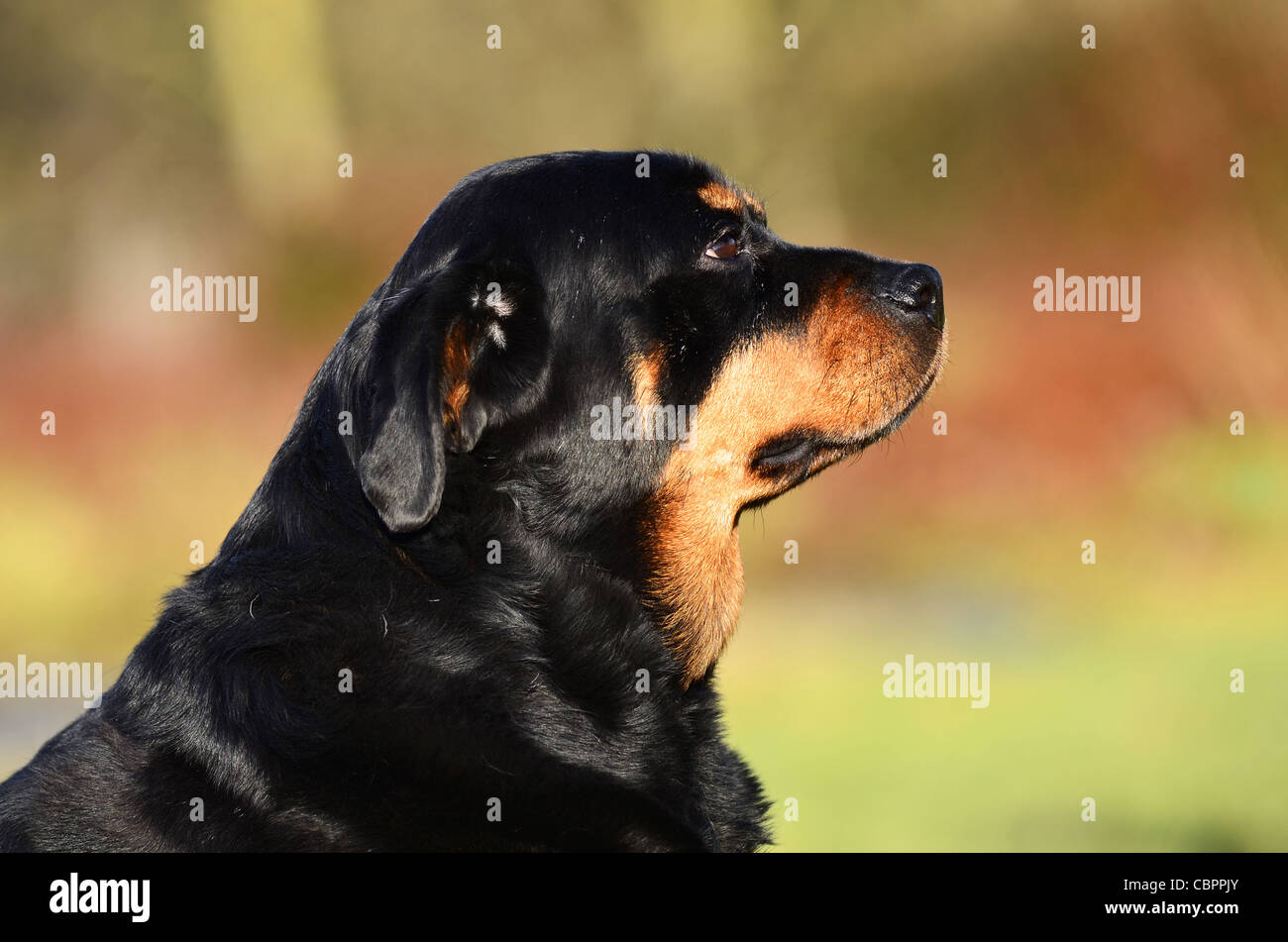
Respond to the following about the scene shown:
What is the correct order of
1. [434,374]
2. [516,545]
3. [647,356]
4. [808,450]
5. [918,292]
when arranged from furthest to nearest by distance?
Answer: [918,292], [808,450], [647,356], [516,545], [434,374]

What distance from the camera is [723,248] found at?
3686 mm

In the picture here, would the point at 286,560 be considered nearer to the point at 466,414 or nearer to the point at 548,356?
the point at 466,414

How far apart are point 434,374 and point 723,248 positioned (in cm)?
121

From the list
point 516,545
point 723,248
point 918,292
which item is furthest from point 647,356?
point 918,292

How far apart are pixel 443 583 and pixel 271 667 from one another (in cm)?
49

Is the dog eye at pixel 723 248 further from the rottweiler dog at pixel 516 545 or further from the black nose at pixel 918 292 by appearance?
the black nose at pixel 918 292

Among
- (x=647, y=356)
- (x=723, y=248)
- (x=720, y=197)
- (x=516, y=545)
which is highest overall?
(x=720, y=197)

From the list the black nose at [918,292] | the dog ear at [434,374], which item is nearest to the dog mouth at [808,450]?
the black nose at [918,292]

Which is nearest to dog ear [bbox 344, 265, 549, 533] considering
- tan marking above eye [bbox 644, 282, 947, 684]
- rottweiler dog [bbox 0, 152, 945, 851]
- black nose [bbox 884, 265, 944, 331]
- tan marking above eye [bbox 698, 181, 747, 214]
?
rottweiler dog [bbox 0, 152, 945, 851]

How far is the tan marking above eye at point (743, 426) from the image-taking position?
3.45 metres

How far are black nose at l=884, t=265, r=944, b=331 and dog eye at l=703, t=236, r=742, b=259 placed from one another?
531 mm

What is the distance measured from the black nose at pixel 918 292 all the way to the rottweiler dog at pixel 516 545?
1 cm

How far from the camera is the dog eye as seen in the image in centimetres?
366

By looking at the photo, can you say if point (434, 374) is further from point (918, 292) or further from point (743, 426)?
point (918, 292)
